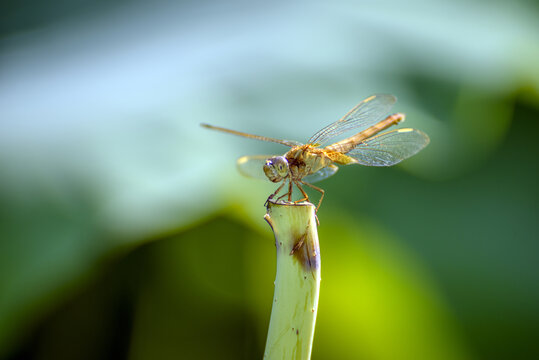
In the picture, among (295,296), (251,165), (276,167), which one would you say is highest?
(251,165)

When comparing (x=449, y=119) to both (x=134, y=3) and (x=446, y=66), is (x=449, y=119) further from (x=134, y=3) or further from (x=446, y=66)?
(x=134, y=3)

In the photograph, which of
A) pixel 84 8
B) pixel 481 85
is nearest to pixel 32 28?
pixel 84 8

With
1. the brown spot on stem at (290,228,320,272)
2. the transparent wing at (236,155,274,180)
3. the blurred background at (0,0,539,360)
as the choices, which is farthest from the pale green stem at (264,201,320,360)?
the blurred background at (0,0,539,360)

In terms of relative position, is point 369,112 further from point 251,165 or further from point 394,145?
point 251,165

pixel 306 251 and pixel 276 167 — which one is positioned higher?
pixel 276 167

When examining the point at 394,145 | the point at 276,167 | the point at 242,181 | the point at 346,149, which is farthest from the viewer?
the point at 242,181

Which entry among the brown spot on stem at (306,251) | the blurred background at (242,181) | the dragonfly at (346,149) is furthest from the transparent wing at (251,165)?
the brown spot on stem at (306,251)

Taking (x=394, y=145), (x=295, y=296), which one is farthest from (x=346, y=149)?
(x=295, y=296)

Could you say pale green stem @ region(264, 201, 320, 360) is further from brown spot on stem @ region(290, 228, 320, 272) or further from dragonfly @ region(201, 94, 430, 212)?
dragonfly @ region(201, 94, 430, 212)
